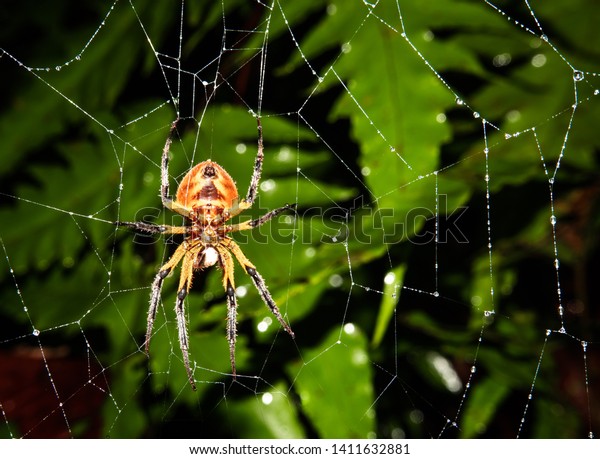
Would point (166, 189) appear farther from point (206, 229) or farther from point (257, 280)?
point (257, 280)

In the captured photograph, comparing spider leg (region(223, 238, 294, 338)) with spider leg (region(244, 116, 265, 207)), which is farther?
spider leg (region(244, 116, 265, 207))

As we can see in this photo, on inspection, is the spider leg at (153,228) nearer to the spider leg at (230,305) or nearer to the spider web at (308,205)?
the spider web at (308,205)

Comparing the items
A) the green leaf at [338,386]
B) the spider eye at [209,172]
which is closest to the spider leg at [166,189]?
the spider eye at [209,172]

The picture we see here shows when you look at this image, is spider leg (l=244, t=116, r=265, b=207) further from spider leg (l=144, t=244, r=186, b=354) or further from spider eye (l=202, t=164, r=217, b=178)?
spider leg (l=144, t=244, r=186, b=354)

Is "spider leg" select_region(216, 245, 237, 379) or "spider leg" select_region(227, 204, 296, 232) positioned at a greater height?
"spider leg" select_region(227, 204, 296, 232)

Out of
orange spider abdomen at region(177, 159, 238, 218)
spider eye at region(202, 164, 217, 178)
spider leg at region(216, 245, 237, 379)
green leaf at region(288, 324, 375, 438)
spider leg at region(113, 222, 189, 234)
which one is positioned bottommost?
green leaf at region(288, 324, 375, 438)

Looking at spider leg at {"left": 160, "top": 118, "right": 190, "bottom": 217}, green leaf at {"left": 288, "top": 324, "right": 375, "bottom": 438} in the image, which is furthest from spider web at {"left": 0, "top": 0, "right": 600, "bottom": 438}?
spider leg at {"left": 160, "top": 118, "right": 190, "bottom": 217}

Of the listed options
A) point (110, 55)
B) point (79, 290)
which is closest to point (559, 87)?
point (110, 55)

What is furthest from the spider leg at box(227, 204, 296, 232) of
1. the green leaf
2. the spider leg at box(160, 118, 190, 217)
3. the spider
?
the green leaf
